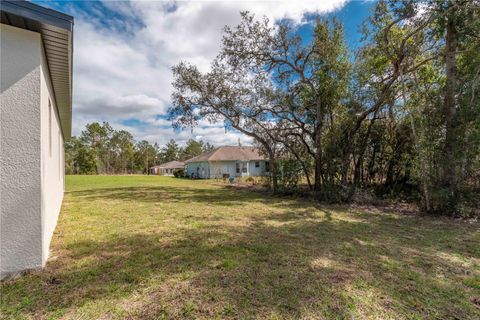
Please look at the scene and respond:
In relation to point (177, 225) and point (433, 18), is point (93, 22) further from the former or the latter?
point (433, 18)

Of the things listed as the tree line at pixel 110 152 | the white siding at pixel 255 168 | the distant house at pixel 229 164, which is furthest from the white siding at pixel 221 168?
the tree line at pixel 110 152

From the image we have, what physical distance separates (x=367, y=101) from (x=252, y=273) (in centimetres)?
945

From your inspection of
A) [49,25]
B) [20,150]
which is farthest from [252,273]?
[49,25]

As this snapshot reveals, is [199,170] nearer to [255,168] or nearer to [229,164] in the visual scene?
[229,164]

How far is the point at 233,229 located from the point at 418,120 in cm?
749

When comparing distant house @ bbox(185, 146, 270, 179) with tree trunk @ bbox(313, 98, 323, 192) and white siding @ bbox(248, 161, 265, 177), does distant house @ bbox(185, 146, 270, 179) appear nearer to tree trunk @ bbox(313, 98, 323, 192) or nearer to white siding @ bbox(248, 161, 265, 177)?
white siding @ bbox(248, 161, 265, 177)

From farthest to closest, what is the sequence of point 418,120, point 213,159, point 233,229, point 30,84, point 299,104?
point 213,159 < point 299,104 < point 418,120 < point 233,229 < point 30,84

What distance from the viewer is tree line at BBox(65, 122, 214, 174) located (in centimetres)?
4881

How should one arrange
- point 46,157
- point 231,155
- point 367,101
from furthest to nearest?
1. point 231,155
2. point 367,101
3. point 46,157

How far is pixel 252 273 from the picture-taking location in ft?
11.2

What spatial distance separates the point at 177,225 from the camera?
625cm

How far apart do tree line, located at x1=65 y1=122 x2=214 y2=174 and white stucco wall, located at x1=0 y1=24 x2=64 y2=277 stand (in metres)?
39.9

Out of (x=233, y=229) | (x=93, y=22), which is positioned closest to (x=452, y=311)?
(x=233, y=229)

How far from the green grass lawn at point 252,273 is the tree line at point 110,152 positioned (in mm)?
38289
